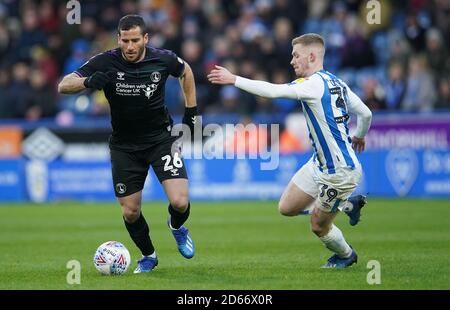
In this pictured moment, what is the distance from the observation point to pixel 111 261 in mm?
9539

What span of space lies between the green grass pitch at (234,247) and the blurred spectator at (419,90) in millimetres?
2983

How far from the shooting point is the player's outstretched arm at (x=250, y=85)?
8.65 m

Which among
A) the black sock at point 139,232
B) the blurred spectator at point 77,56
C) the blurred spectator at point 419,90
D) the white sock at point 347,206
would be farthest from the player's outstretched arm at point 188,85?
the blurred spectator at point 77,56

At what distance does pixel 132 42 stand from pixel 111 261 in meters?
2.24

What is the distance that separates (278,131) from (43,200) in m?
5.35

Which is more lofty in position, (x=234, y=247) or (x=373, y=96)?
(x=373, y=96)

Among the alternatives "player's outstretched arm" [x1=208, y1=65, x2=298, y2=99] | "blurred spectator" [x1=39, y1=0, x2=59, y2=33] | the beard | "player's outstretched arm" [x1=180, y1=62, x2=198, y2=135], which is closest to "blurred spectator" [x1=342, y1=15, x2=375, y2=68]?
"blurred spectator" [x1=39, y1=0, x2=59, y2=33]

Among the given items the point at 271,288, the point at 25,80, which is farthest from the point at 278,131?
the point at 271,288

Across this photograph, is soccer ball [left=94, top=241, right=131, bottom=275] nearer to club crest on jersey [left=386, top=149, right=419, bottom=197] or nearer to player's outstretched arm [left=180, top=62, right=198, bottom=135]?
player's outstretched arm [left=180, top=62, right=198, bottom=135]

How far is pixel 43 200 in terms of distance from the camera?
20.3m

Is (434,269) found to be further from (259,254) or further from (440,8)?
(440,8)

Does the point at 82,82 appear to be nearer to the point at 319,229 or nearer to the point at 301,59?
the point at 301,59

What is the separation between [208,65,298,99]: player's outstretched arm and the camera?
8.65 metres

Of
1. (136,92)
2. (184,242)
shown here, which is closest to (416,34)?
(184,242)
